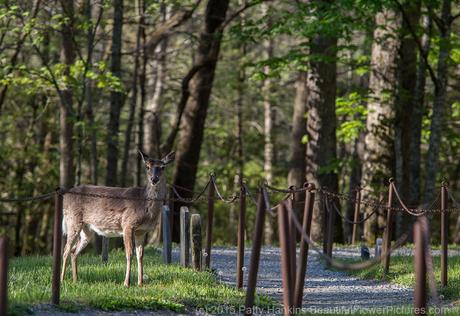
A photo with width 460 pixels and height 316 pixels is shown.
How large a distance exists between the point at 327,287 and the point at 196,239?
2.50 metres

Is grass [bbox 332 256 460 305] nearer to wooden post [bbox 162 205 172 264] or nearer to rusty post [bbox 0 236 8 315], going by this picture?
wooden post [bbox 162 205 172 264]

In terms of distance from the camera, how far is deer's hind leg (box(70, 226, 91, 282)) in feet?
42.5

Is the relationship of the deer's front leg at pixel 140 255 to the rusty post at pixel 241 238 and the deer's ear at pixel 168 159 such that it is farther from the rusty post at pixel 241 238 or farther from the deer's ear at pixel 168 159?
the rusty post at pixel 241 238

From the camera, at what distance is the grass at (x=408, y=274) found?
13039 mm

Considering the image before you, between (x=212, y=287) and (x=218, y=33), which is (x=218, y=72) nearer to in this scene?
(x=218, y=33)

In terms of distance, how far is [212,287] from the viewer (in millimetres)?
12422

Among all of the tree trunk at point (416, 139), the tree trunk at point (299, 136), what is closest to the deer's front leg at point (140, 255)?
the tree trunk at point (416, 139)

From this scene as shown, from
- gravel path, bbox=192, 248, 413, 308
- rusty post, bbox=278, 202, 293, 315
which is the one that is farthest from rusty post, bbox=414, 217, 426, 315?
gravel path, bbox=192, 248, 413, 308

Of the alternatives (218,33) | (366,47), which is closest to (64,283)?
(218,33)

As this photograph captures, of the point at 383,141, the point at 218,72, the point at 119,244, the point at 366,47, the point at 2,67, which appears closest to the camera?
the point at 2,67

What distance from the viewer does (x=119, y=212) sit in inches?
520

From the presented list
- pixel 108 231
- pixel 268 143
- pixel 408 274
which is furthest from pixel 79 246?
pixel 268 143

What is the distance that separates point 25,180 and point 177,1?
11894 mm

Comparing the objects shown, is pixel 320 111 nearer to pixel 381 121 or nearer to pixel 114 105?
pixel 381 121
